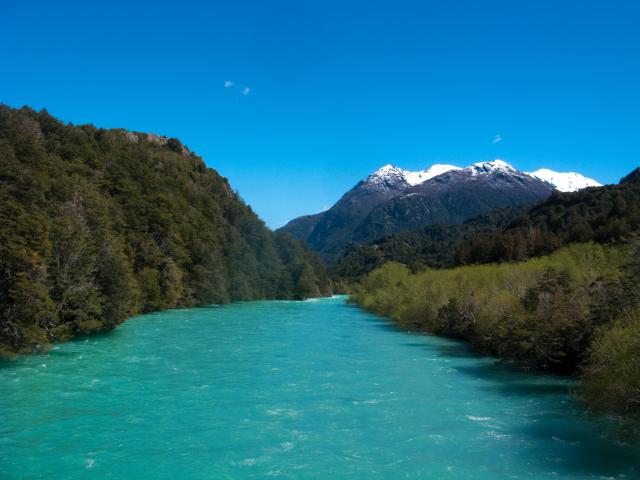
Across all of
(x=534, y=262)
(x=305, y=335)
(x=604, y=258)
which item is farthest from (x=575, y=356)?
(x=305, y=335)

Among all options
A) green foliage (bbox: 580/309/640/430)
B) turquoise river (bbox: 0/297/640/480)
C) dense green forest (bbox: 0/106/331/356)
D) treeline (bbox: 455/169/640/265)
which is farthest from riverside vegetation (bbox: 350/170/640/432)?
dense green forest (bbox: 0/106/331/356)

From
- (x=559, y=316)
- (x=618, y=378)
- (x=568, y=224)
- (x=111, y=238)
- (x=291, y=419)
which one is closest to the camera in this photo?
(x=618, y=378)

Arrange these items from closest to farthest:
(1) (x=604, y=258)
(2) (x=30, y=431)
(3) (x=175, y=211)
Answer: (2) (x=30, y=431) < (1) (x=604, y=258) < (3) (x=175, y=211)

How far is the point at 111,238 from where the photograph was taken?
65000 millimetres

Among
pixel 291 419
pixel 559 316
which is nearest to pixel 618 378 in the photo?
pixel 559 316

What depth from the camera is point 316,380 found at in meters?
33.7

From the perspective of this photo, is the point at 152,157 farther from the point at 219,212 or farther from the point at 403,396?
the point at 403,396

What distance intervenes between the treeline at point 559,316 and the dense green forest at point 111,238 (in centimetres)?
3548

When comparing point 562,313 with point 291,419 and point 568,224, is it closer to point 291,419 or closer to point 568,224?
point 291,419

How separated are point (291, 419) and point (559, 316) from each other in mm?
19077

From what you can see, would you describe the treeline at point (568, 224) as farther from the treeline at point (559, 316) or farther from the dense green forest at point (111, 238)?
the dense green forest at point (111, 238)

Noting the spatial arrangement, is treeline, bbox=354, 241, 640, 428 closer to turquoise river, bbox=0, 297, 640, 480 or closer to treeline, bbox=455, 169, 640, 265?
turquoise river, bbox=0, 297, 640, 480

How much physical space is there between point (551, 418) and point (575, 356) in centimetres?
1057

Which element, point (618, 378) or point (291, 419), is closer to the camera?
point (618, 378)
